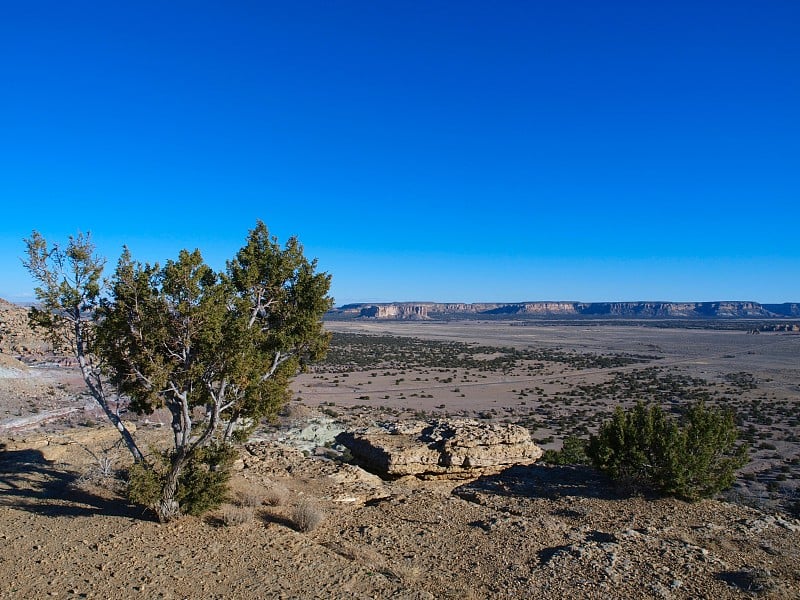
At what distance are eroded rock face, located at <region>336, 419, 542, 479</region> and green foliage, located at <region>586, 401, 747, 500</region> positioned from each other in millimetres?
2628

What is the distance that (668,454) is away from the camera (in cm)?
1327

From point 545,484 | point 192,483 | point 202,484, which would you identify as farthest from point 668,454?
point 192,483

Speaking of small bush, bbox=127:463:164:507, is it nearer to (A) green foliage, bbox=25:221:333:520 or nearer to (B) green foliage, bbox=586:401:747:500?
(A) green foliage, bbox=25:221:333:520

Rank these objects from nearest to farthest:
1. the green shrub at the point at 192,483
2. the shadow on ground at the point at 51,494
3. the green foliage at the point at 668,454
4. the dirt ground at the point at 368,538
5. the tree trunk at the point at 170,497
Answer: the dirt ground at the point at 368,538
the green shrub at the point at 192,483
the tree trunk at the point at 170,497
the shadow on ground at the point at 51,494
the green foliage at the point at 668,454

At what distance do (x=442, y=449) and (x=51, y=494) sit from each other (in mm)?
10328

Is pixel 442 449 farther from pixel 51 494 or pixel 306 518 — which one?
pixel 51 494

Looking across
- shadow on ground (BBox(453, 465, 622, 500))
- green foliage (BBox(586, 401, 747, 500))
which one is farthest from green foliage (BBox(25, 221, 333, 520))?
green foliage (BBox(586, 401, 747, 500))

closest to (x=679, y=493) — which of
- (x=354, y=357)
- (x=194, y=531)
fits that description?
(x=194, y=531)

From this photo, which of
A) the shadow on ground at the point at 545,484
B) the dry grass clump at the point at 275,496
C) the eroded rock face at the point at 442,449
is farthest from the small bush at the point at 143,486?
the shadow on ground at the point at 545,484

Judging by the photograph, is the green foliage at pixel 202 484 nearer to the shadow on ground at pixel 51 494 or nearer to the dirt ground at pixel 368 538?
the dirt ground at pixel 368 538

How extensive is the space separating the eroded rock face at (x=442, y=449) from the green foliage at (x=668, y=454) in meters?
2.63

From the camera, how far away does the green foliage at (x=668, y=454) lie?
13.2 meters

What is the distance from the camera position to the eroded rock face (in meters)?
15.2

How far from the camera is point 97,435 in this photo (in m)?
18.4
